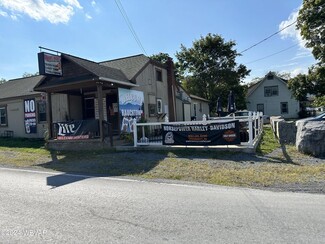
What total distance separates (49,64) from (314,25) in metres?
25.6

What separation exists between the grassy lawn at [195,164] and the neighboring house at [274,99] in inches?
1439

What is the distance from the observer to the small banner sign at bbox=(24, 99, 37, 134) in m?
20.7

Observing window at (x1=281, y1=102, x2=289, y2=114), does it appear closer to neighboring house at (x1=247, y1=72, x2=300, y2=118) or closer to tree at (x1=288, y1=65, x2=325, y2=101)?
neighboring house at (x1=247, y1=72, x2=300, y2=118)

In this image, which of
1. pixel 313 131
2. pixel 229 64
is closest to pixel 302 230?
pixel 313 131

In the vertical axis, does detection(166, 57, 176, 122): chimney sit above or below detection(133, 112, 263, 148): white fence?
above

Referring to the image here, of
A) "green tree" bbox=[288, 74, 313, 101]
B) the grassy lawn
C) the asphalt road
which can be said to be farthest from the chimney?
"green tree" bbox=[288, 74, 313, 101]

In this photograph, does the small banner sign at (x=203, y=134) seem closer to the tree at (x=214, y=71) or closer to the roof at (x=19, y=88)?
the roof at (x=19, y=88)

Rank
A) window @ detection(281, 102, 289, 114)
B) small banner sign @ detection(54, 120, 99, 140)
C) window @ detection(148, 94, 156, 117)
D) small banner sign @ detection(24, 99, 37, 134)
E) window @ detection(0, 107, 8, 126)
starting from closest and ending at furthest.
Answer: small banner sign @ detection(54, 120, 99, 140), window @ detection(148, 94, 156, 117), small banner sign @ detection(24, 99, 37, 134), window @ detection(0, 107, 8, 126), window @ detection(281, 102, 289, 114)

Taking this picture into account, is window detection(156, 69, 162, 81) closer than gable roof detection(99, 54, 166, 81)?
No

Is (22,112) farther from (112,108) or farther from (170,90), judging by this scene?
(170,90)

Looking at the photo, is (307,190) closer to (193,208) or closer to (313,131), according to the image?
(193,208)

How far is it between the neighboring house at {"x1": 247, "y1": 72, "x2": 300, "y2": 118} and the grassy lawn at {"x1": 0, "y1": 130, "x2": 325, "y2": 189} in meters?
36.5

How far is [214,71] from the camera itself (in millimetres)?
42812

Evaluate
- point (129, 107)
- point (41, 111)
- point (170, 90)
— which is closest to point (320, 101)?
point (170, 90)
